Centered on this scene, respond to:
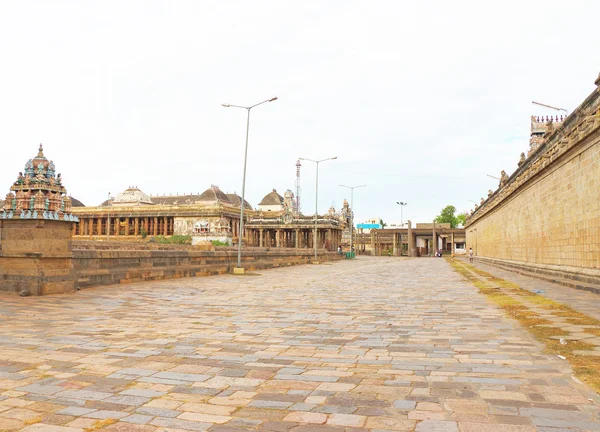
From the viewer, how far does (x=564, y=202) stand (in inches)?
698

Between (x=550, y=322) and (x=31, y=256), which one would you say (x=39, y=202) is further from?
(x=550, y=322)

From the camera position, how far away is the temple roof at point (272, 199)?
361ft

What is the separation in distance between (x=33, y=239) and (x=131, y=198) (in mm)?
94668

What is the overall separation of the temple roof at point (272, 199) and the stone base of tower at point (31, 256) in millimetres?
96971

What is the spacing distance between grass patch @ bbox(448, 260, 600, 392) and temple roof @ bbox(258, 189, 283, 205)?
3779 inches

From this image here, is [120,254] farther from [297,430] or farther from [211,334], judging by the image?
[297,430]

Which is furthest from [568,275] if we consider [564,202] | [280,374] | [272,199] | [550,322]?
[272,199]

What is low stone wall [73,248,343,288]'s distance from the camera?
14812mm

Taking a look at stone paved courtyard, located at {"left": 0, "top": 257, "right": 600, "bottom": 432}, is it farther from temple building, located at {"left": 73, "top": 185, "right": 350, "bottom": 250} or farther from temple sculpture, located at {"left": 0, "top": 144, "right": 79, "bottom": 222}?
temple building, located at {"left": 73, "top": 185, "right": 350, "bottom": 250}

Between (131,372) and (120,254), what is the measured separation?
→ 12248mm

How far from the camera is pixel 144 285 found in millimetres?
16266

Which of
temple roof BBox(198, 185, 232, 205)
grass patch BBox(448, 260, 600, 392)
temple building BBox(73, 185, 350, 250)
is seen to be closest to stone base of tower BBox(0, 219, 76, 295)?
grass patch BBox(448, 260, 600, 392)

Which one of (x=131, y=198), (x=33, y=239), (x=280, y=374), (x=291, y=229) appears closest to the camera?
(x=280, y=374)

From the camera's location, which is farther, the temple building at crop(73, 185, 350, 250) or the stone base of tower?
the temple building at crop(73, 185, 350, 250)
